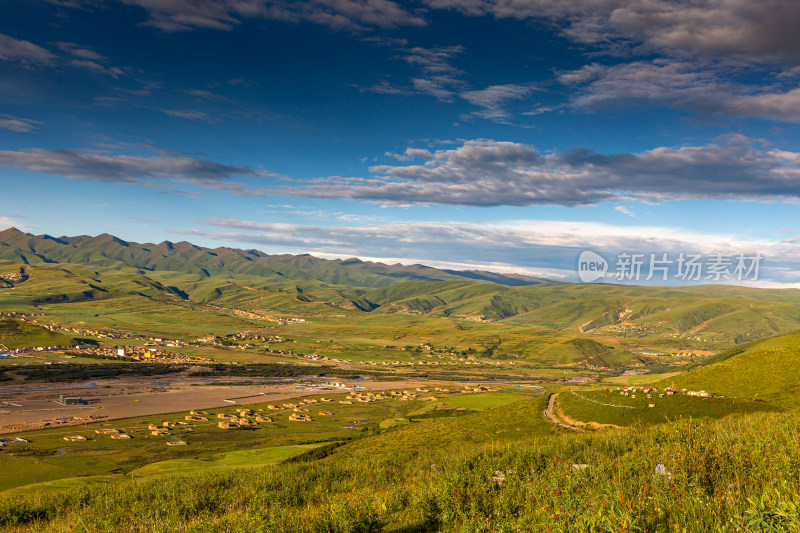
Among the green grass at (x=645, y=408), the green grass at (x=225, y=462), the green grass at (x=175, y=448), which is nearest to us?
the green grass at (x=645, y=408)

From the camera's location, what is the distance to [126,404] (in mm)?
146875

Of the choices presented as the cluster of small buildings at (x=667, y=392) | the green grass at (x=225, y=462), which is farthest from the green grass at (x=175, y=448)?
the cluster of small buildings at (x=667, y=392)

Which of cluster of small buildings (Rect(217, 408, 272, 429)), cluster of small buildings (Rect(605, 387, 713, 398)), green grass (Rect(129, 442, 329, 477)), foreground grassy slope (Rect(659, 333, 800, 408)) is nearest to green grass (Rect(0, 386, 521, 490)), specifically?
green grass (Rect(129, 442, 329, 477))

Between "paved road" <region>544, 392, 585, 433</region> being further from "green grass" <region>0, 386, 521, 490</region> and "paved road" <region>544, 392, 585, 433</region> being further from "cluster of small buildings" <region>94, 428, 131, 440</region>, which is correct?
"cluster of small buildings" <region>94, 428, 131, 440</region>

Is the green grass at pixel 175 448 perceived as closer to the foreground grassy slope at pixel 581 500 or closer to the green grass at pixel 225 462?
the green grass at pixel 225 462

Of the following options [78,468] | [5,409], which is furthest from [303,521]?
[5,409]

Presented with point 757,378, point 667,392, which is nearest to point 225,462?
point 667,392

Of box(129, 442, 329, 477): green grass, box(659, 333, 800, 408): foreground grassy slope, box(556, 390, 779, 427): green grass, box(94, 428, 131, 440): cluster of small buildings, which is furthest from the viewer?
box(94, 428, 131, 440): cluster of small buildings

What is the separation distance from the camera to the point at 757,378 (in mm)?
61438

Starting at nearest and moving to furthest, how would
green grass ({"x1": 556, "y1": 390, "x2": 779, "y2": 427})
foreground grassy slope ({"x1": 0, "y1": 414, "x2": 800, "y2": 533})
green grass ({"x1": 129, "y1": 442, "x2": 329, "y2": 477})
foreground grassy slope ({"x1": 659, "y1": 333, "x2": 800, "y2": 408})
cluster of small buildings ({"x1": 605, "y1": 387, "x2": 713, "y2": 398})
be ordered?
foreground grassy slope ({"x1": 0, "y1": 414, "x2": 800, "y2": 533})
green grass ({"x1": 556, "y1": 390, "x2": 779, "y2": 427})
foreground grassy slope ({"x1": 659, "y1": 333, "x2": 800, "y2": 408})
cluster of small buildings ({"x1": 605, "y1": 387, "x2": 713, "y2": 398})
green grass ({"x1": 129, "y1": 442, "x2": 329, "y2": 477})

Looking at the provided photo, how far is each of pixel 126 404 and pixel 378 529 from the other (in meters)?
164

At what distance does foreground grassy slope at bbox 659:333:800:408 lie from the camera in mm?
55294

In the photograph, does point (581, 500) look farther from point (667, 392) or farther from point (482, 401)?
point (482, 401)

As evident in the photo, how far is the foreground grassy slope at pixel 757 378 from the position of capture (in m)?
55.3
